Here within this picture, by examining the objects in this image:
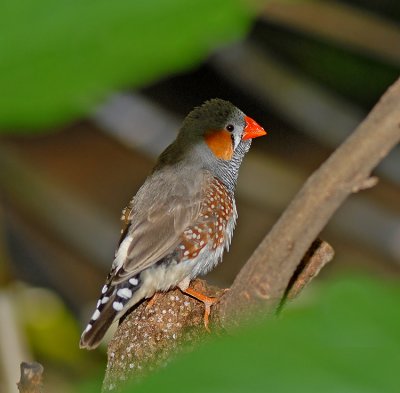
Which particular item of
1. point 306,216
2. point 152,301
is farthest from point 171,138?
point 306,216

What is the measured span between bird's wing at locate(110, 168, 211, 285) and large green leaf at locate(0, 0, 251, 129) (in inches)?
58.6

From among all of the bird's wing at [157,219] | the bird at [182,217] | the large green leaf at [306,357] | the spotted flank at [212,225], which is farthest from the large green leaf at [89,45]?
the spotted flank at [212,225]

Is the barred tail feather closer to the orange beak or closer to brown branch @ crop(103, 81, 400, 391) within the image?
brown branch @ crop(103, 81, 400, 391)

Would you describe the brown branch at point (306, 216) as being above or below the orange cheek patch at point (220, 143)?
below

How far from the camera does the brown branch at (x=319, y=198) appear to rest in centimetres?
48

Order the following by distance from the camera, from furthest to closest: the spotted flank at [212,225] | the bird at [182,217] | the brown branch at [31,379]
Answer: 1. the spotted flank at [212,225]
2. the bird at [182,217]
3. the brown branch at [31,379]

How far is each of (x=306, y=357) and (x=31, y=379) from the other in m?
0.60

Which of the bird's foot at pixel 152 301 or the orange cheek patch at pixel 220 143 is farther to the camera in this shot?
the orange cheek patch at pixel 220 143

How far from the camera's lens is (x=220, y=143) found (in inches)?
85.9

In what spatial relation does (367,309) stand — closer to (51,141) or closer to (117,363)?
(117,363)

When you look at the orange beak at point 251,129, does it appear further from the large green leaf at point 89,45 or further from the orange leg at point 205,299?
the large green leaf at point 89,45

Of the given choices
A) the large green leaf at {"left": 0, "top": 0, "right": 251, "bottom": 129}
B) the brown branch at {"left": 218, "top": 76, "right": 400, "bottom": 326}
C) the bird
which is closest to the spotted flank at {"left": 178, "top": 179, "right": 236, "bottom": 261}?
the bird

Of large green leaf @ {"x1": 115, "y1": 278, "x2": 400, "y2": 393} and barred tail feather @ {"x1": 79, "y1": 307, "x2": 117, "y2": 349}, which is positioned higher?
barred tail feather @ {"x1": 79, "y1": 307, "x2": 117, "y2": 349}

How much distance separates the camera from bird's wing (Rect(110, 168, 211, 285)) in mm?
1857
